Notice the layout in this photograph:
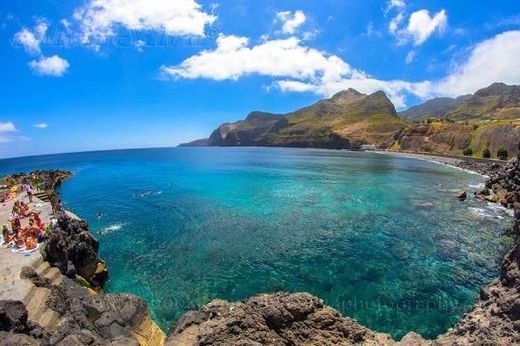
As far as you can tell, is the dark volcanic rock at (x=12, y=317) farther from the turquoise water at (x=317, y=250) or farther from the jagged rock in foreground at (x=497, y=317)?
the jagged rock in foreground at (x=497, y=317)

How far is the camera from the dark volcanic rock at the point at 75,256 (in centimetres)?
2667

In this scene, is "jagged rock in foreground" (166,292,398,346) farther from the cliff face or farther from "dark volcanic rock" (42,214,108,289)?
the cliff face

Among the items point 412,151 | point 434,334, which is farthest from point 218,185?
point 412,151

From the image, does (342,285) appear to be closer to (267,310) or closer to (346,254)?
(346,254)

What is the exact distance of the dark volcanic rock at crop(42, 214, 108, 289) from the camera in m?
26.7

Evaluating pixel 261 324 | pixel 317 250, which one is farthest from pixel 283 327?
pixel 317 250

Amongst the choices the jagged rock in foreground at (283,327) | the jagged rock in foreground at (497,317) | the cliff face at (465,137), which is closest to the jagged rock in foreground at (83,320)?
the jagged rock in foreground at (283,327)

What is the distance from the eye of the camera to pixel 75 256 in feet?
91.9

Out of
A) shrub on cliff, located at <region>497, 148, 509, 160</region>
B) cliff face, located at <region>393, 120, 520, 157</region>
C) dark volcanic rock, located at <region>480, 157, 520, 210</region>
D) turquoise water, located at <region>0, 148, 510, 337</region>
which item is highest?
cliff face, located at <region>393, 120, 520, 157</region>

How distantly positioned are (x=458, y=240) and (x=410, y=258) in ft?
28.7

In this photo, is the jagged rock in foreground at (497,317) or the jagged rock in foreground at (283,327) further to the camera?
the jagged rock in foreground at (283,327)

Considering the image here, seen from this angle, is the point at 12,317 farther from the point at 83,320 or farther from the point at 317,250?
the point at 317,250

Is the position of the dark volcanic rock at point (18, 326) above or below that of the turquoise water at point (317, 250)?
above

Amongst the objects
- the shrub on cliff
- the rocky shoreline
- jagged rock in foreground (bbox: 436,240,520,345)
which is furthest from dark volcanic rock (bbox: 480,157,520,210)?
the shrub on cliff
